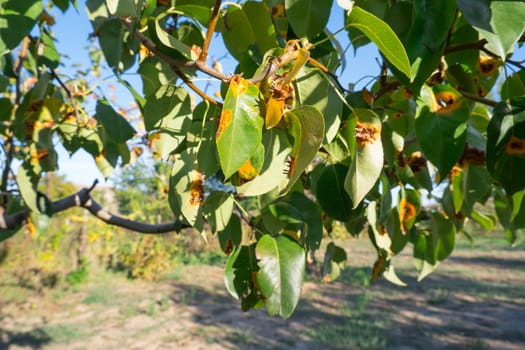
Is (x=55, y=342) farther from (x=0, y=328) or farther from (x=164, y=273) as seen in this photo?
(x=164, y=273)

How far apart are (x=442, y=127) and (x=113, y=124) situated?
2.53 ft

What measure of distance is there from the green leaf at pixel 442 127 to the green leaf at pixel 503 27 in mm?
182

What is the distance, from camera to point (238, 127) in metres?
0.40

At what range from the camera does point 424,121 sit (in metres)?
0.61

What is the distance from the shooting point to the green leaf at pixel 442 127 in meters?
0.58

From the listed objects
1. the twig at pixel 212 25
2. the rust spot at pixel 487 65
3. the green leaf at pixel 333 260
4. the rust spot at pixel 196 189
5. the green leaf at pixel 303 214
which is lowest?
the green leaf at pixel 333 260

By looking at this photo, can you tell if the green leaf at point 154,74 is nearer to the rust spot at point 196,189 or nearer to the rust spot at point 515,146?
the rust spot at point 196,189

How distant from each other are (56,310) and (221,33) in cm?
562

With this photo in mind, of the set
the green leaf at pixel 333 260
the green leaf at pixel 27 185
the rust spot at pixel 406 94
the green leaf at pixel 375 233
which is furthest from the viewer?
the green leaf at pixel 333 260

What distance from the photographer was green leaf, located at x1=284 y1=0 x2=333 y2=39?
1.80 ft

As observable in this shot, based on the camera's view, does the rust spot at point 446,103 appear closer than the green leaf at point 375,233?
Yes

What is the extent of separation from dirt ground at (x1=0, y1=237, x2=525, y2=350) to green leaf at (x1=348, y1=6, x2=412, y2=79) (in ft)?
12.3

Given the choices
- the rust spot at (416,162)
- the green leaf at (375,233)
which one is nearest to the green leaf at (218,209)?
the green leaf at (375,233)

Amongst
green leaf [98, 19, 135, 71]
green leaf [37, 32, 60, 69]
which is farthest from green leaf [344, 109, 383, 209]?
green leaf [37, 32, 60, 69]
